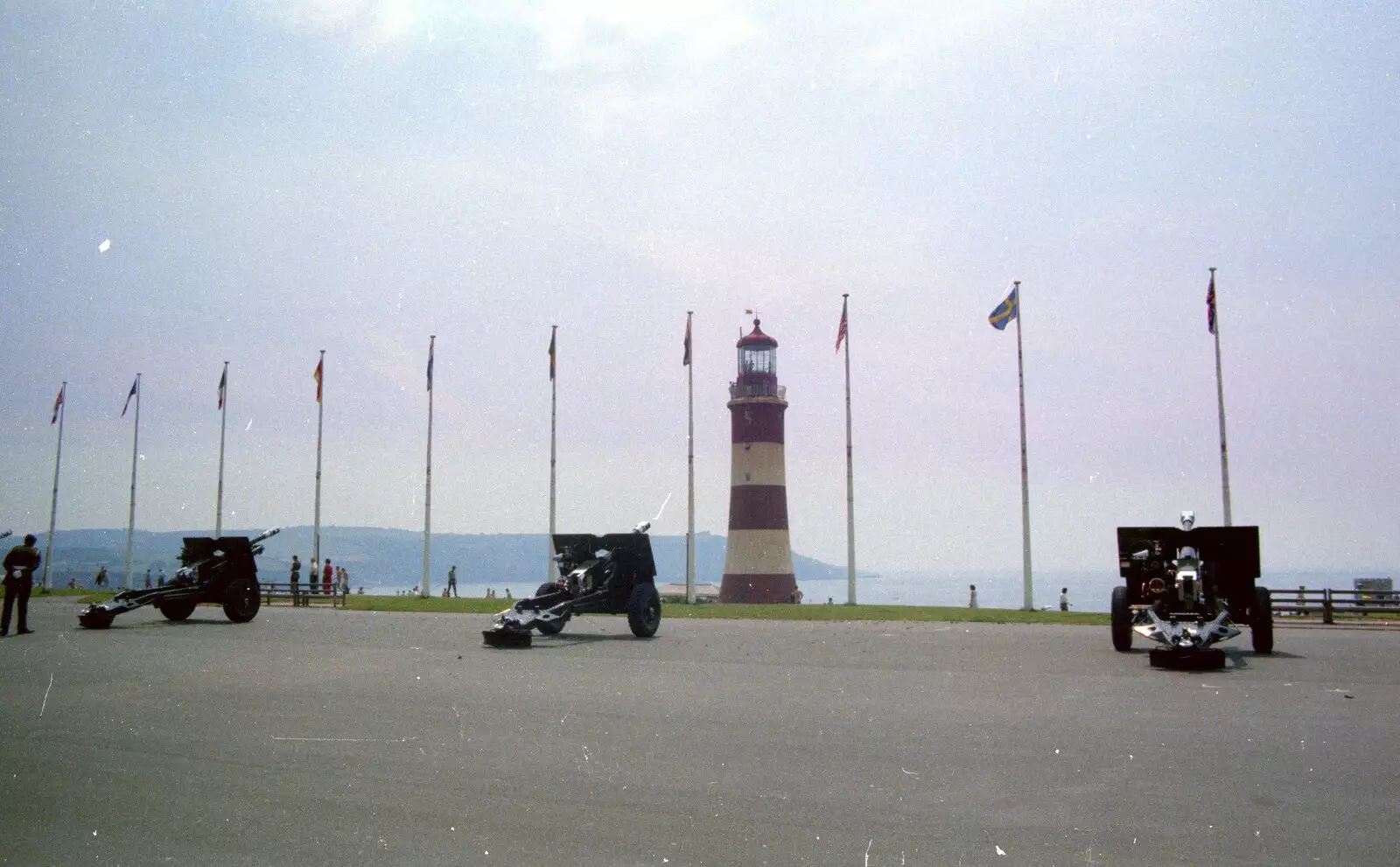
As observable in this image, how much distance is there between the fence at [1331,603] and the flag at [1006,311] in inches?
443

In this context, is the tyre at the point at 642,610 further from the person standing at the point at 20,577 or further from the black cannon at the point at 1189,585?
the person standing at the point at 20,577

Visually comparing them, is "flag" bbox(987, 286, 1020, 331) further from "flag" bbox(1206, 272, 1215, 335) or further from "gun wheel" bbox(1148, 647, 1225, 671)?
"gun wheel" bbox(1148, 647, 1225, 671)

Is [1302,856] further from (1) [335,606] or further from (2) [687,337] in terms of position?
(2) [687,337]

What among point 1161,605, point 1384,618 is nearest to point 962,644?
point 1161,605

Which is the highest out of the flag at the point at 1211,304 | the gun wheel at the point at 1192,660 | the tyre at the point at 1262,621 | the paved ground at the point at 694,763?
the flag at the point at 1211,304

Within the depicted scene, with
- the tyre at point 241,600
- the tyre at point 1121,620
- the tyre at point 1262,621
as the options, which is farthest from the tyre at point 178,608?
the tyre at point 1262,621

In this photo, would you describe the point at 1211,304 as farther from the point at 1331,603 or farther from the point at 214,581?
the point at 214,581

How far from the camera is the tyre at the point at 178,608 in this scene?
23.7m

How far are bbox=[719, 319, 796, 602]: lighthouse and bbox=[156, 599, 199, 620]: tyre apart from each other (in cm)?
2670

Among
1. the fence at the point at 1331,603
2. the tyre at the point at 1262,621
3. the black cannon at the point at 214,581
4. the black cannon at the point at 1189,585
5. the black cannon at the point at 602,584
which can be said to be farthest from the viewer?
the fence at the point at 1331,603

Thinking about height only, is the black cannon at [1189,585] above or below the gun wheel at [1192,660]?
above

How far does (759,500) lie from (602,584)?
94.0 feet

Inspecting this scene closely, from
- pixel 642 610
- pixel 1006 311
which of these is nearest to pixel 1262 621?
pixel 642 610

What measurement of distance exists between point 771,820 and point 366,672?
28.0 ft
